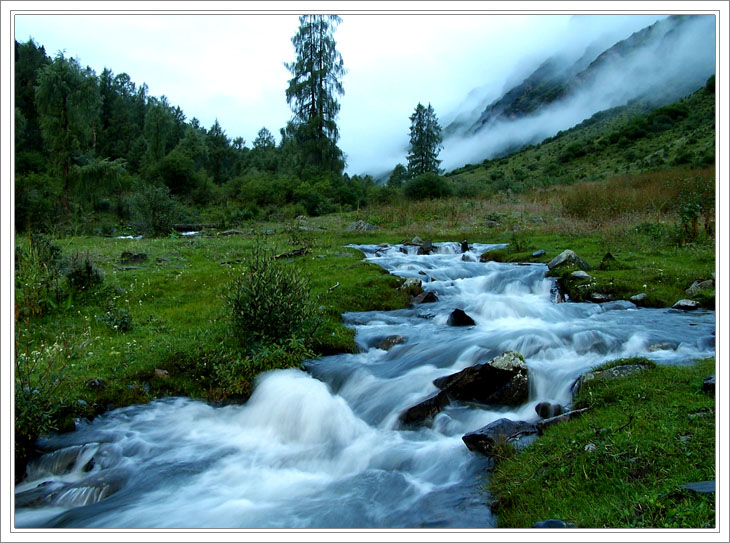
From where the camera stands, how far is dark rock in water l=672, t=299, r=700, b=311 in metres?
11.0

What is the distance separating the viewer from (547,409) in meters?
6.88

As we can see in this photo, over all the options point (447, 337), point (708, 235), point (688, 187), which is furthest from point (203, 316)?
point (688, 187)

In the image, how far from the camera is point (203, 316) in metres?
11.3

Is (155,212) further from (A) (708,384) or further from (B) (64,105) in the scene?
(A) (708,384)

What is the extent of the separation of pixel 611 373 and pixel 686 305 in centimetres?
540

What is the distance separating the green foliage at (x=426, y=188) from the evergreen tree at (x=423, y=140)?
28.0m

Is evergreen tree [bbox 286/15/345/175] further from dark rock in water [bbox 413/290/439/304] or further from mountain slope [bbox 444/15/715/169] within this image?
dark rock in water [bbox 413/290/439/304]

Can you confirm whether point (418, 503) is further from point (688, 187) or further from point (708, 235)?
point (688, 187)

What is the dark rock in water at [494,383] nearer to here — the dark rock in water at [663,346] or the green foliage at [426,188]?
the dark rock in water at [663,346]

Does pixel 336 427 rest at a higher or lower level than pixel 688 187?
lower

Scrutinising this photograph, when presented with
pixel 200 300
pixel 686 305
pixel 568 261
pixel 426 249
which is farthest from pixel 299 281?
pixel 426 249

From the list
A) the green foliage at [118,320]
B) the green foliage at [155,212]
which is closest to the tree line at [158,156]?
the green foliage at [155,212]

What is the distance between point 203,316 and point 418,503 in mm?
7521

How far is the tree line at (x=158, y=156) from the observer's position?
33156 mm
